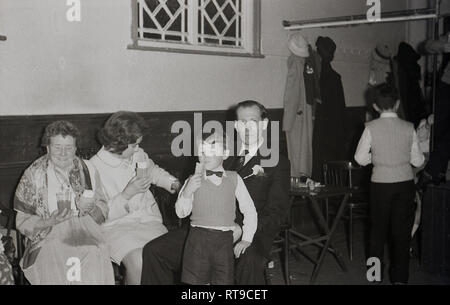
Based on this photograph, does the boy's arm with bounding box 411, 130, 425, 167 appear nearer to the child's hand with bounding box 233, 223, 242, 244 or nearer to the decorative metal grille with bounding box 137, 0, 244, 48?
the child's hand with bounding box 233, 223, 242, 244

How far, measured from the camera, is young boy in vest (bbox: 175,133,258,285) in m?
2.88

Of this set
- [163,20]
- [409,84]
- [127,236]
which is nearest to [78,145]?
[127,236]

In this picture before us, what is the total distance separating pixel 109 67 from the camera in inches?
179

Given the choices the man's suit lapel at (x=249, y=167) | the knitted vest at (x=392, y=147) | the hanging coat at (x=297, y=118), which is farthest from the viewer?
the hanging coat at (x=297, y=118)

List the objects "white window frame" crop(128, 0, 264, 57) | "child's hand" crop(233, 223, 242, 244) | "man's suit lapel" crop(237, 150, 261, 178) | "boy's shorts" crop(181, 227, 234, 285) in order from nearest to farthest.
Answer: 1. "boy's shorts" crop(181, 227, 234, 285)
2. "child's hand" crop(233, 223, 242, 244)
3. "man's suit lapel" crop(237, 150, 261, 178)
4. "white window frame" crop(128, 0, 264, 57)

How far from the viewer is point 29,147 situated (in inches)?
163

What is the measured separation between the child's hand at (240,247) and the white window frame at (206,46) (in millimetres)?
2352

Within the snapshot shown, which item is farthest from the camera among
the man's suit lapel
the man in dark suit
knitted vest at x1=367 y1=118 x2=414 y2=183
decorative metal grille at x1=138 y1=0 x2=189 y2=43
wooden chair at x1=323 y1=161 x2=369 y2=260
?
wooden chair at x1=323 y1=161 x2=369 y2=260

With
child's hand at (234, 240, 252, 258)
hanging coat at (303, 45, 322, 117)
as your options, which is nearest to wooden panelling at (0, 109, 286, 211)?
hanging coat at (303, 45, 322, 117)

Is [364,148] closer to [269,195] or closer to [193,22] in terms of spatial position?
[269,195]

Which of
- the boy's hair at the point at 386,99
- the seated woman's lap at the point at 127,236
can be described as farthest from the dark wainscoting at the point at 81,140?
the boy's hair at the point at 386,99

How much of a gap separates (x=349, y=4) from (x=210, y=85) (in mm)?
2626

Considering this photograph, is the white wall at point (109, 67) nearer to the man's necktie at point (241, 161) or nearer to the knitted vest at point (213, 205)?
the man's necktie at point (241, 161)

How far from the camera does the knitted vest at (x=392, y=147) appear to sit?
393 cm
